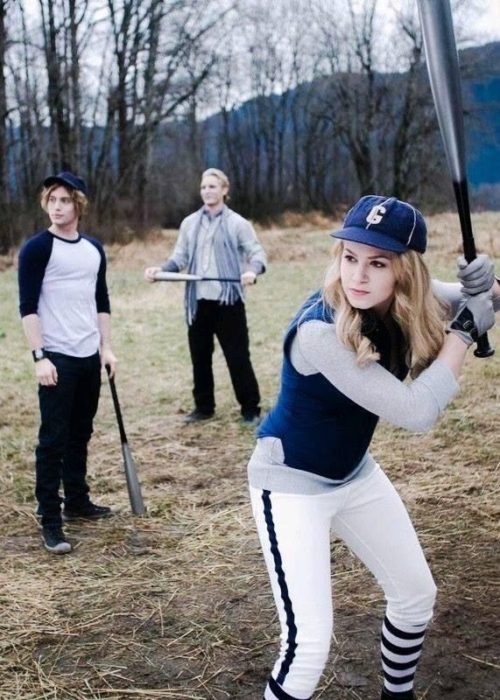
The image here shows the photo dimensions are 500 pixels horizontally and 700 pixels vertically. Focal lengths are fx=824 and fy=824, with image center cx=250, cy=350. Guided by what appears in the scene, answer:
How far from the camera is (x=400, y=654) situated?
8.00ft

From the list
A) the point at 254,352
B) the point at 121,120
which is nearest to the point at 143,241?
the point at 121,120

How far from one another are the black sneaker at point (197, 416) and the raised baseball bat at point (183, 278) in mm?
1117

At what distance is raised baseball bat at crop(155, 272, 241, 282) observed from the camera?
575 centimetres

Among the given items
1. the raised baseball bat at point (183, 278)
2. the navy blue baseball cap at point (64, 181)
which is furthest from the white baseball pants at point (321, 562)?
the raised baseball bat at point (183, 278)

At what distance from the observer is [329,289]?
85.7 inches

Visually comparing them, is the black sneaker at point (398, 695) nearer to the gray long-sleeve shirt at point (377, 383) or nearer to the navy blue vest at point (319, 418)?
the navy blue vest at point (319, 418)

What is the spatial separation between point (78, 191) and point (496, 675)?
2.89 meters

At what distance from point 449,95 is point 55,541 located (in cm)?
291

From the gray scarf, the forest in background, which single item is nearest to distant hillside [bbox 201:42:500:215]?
the forest in background

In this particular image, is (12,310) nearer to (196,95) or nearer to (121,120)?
(121,120)

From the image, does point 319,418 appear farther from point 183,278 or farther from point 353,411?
point 183,278

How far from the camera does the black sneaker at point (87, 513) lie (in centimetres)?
459

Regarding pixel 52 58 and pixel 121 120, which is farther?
pixel 121 120

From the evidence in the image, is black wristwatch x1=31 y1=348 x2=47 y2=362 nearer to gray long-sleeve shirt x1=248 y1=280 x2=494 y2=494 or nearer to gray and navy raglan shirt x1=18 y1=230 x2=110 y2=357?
gray and navy raglan shirt x1=18 y1=230 x2=110 y2=357
